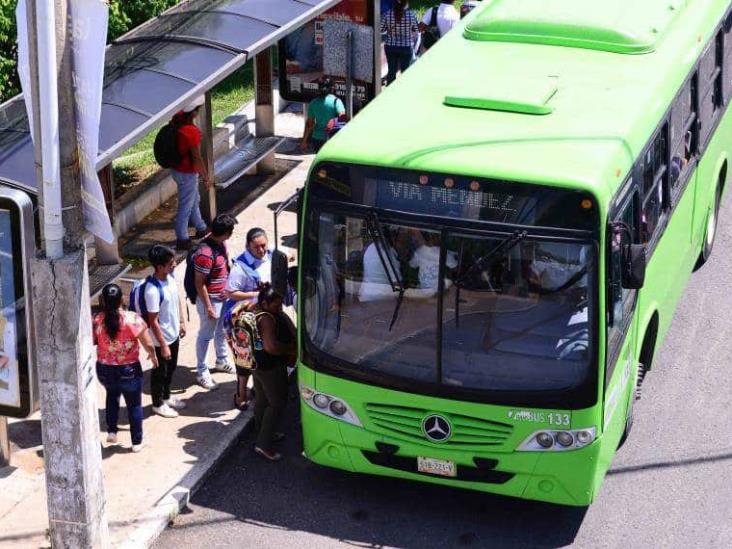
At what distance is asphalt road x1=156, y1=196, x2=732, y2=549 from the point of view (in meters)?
9.62

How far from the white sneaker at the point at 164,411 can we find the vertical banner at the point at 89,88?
3.28m

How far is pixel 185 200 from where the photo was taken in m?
14.2

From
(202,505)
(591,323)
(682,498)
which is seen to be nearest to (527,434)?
(591,323)

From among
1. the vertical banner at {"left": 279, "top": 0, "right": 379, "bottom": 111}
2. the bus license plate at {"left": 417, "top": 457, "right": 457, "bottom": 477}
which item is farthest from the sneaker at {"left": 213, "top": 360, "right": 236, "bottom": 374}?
the vertical banner at {"left": 279, "top": 0, "right": 379, "bottom": 111}

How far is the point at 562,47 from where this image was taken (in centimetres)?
1132

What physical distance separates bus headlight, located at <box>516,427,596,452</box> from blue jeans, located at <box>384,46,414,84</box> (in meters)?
10.6

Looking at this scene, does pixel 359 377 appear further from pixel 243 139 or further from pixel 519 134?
pixel 243 139

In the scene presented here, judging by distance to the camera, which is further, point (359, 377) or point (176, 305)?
point (176, 305)

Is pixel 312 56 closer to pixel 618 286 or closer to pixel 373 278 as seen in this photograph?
pixel 373 278

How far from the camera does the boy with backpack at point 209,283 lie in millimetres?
11148

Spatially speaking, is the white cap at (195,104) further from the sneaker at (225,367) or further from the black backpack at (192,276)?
the sneaker at (225,367)

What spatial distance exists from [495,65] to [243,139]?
6.65m

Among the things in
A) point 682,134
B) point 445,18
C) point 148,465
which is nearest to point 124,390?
point 148,465

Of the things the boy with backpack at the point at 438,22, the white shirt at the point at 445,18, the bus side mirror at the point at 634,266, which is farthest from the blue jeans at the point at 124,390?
the white shirt at the point at 445,18
